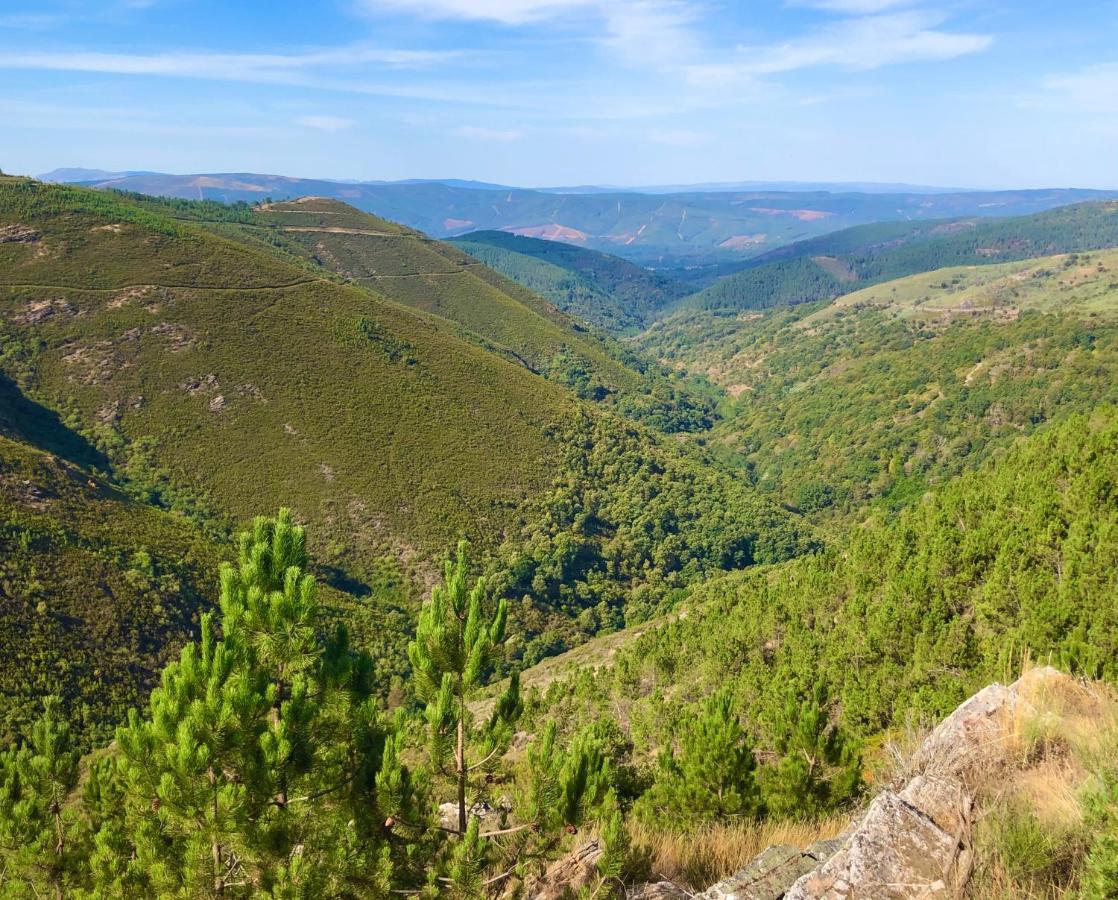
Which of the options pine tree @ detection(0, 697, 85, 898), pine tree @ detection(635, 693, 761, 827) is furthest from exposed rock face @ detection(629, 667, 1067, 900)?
pine tree @ detection(0, 697, 85, 898)

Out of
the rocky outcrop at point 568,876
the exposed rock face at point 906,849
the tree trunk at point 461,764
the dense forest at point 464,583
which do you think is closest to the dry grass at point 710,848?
the dense forest at point 464,583

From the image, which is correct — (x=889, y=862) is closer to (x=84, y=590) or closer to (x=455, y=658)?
(x=455, y=658)

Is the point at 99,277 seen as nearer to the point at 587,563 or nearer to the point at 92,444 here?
the point at 92,444

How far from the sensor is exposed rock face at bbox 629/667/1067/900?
6.77 metres

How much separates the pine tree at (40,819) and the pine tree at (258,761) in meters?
2.47

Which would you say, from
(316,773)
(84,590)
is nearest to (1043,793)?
(316,773)

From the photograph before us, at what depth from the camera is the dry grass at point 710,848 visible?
10188mm

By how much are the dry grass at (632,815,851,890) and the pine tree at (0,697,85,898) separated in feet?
32.5

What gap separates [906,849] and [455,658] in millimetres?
5950

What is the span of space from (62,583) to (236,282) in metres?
75.7

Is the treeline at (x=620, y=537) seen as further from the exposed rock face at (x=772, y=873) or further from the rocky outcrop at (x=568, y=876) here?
the exposed rock face at (x=772, y=873)

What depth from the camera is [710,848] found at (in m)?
11.1

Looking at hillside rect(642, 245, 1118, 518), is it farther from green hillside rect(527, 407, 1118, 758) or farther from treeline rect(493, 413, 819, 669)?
green hillside rect(527, 407, 1118, 758)

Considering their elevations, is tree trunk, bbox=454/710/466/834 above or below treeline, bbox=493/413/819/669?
above
